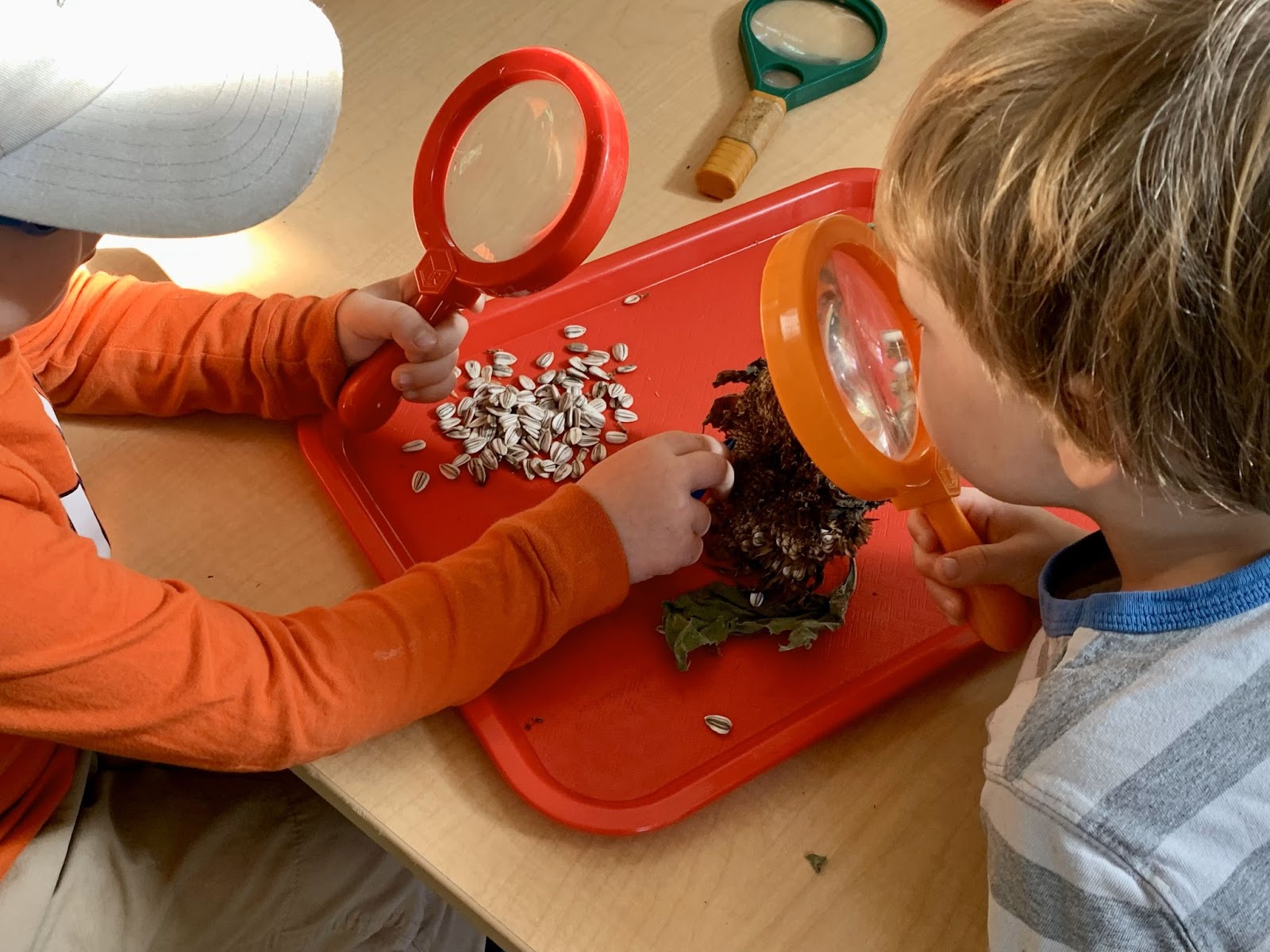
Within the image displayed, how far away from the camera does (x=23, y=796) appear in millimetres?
759

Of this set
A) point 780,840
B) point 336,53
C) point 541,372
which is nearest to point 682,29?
point 541,372

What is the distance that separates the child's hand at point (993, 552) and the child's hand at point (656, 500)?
0.52ft

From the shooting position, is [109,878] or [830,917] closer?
[830,917]

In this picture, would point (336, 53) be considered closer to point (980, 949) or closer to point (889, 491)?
point (889, 491)

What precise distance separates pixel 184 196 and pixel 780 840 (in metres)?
0.52

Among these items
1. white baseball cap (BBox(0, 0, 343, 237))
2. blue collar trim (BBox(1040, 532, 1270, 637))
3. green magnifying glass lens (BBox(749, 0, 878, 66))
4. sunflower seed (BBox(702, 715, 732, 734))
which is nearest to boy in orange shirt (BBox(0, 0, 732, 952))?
white baseball cap (BBox(0, 0, 343, 237))

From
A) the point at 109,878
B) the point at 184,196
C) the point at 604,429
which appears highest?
the point at 184,196

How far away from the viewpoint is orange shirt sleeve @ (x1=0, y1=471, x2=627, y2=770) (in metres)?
0.64

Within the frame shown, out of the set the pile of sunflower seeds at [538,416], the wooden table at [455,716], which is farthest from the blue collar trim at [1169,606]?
the pile of sunflower seeds at [538,416]

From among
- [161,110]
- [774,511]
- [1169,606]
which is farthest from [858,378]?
[161,110]

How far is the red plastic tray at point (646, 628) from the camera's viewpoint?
722mm

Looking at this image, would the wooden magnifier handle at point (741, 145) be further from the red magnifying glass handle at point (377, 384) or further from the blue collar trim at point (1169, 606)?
the blue collar trim at point (1169, 606)

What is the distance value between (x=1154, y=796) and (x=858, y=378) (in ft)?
0.99

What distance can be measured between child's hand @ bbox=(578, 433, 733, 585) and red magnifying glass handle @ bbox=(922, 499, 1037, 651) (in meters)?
0.16
